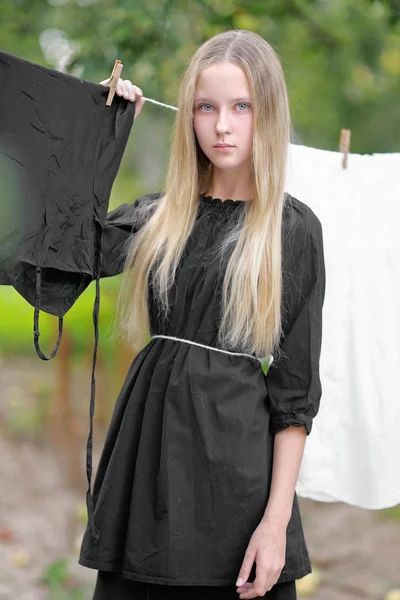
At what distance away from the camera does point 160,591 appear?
1.94 meters

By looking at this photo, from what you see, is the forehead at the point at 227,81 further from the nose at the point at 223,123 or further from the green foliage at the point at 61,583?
the green foliage at the point at 61,583

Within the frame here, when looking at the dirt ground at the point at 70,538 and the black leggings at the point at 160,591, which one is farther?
the dirt ground at the point at 70,538

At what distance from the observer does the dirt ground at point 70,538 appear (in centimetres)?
370

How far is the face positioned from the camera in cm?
195

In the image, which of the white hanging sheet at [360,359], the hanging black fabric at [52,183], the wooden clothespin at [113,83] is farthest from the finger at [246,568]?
the wooden clothespin at [113,83]

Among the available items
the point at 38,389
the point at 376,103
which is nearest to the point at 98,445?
the point at 38,389

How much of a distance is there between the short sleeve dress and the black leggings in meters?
0.05

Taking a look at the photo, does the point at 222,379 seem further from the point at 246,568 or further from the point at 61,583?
the point at 61,583

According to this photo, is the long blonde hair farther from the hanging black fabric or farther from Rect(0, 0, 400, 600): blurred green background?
Rect(0, 0, 400, 600): blurred green background

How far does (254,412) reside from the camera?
6.31 ft

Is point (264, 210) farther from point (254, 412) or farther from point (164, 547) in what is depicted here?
point (164, 547)

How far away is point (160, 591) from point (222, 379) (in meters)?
0.48

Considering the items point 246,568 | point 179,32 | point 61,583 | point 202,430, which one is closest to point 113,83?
point 202,430

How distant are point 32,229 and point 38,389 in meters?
5.18
